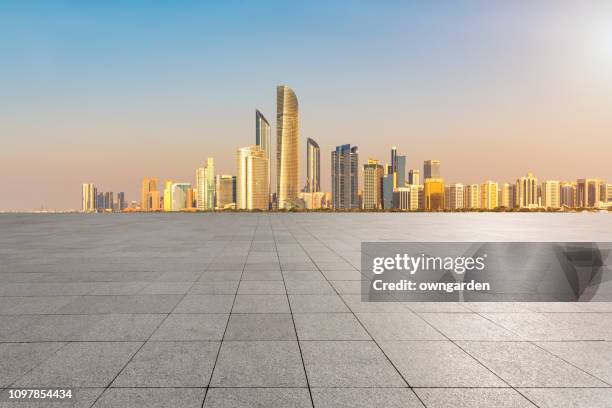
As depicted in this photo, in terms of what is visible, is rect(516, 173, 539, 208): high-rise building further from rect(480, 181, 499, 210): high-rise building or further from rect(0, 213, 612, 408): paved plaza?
rect(0, 213, 612, 408): paved plaza

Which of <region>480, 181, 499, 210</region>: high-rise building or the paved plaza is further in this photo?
<region>480, 181, 499, 210</region>: high-rise building

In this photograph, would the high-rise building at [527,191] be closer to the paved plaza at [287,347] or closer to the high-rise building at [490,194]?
the high-rise building at [490,194]

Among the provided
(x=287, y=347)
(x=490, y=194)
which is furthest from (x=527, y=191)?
(x=287, y=347)

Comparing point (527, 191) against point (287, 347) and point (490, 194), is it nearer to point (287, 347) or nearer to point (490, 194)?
point (490, 194)

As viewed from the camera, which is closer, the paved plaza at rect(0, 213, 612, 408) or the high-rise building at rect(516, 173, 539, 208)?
the paved plaza at rect(0, 213, 612, 408)

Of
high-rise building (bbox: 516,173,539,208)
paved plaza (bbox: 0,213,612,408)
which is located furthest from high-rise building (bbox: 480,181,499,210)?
paved plaza (bbox: 0,213,612,408)

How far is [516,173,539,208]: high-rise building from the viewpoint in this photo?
192m

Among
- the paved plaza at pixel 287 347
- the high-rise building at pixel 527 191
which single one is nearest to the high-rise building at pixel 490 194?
the high-rise building at pixel 527 191

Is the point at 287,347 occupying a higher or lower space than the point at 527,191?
lower

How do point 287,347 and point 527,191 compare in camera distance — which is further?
point 527,191

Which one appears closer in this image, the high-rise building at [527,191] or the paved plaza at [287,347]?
the paved plaza at [287,347]

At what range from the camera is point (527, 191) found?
7653 inches

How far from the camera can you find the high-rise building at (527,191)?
7574 inches

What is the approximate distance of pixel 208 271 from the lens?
41.0 feet
